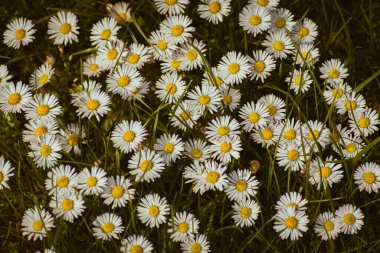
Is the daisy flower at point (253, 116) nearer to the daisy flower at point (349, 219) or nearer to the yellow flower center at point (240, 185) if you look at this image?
the yellow flower center at point (240, 185)

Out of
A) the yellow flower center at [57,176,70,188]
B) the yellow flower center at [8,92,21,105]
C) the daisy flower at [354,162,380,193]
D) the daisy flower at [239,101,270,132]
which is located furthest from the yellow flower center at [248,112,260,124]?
the yellow flower center at [8,92,21,105]

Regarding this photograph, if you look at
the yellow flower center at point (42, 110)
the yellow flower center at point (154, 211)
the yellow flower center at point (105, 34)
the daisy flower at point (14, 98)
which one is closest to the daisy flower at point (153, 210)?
the yellow flower center at point (154, 211)

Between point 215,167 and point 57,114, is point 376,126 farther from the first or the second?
point 57,114

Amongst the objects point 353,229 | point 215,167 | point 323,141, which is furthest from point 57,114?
point 353,229

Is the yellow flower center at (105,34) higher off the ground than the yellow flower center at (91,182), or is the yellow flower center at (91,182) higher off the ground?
the yellow flower center at (105,34)

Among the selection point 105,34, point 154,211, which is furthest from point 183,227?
point 105,34

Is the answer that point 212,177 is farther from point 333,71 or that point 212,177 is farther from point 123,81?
point 333,71

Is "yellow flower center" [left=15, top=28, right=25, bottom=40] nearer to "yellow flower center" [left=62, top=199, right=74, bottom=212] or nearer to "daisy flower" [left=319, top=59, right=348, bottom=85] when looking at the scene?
"yellow flower center" [left=62, top=199, right=74, bottom=212]
